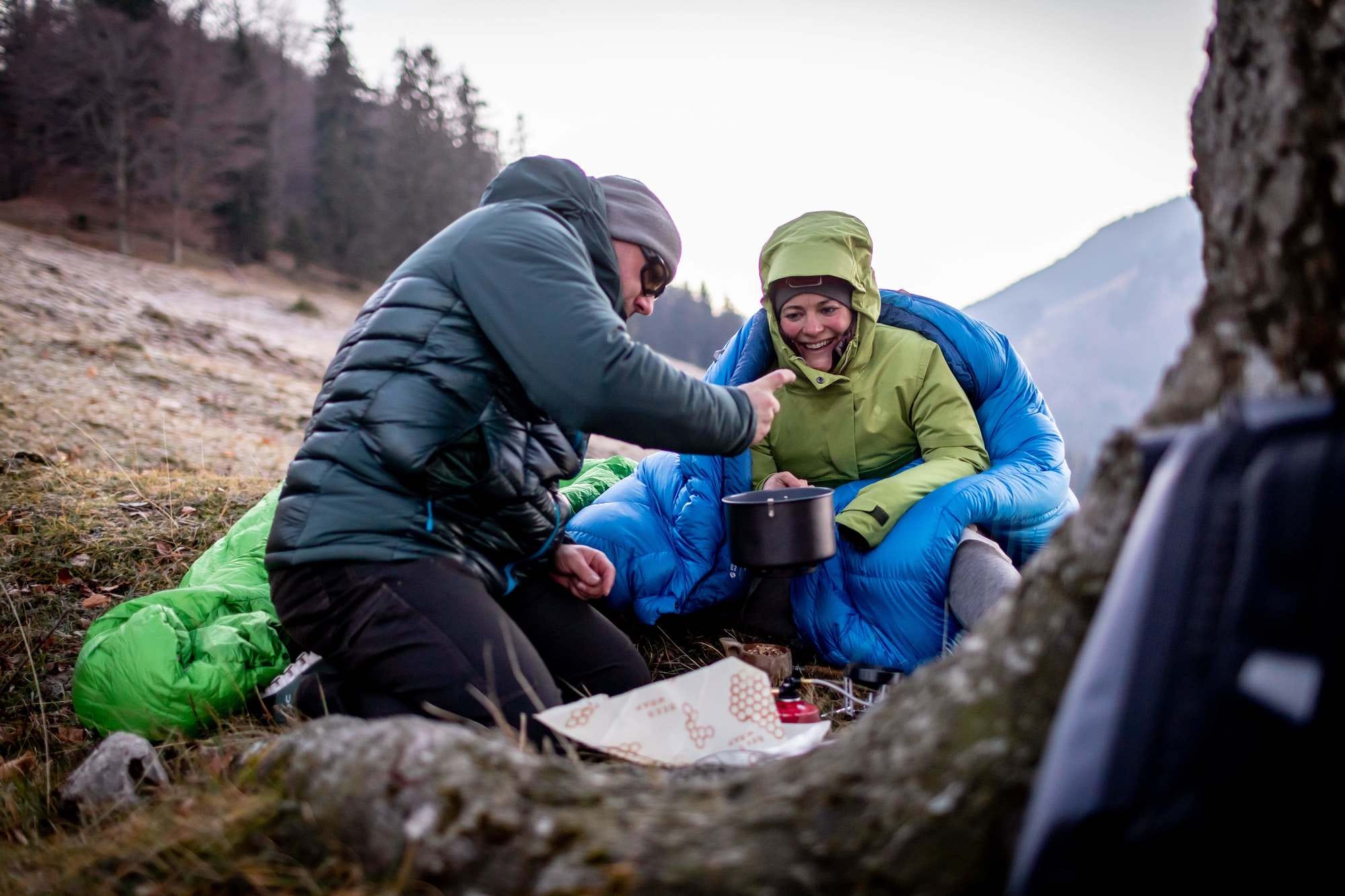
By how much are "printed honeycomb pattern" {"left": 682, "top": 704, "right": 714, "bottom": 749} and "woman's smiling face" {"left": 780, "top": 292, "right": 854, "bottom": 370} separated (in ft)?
6.12

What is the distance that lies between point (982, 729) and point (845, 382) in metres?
2.54

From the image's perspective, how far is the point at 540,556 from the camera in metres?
2.61

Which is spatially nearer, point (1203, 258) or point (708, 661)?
point (1203, 258)

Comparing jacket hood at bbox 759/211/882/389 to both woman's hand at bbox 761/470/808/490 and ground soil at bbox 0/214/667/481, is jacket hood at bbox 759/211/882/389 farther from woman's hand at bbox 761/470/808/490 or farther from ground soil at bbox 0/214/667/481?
ground soil at bbox 0/214/667/481

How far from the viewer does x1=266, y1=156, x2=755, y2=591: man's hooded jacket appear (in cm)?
204

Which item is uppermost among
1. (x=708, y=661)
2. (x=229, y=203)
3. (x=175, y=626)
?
(x=229, y=203)

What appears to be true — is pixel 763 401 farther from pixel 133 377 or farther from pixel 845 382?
pixel 133 377

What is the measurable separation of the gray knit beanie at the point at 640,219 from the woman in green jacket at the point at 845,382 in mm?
954

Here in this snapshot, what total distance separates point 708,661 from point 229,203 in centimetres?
3328

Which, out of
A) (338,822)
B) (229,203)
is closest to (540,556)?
(338,822)

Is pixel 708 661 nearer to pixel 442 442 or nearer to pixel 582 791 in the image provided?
pixel 442 442

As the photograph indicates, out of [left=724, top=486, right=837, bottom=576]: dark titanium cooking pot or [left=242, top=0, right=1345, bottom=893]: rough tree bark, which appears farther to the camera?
[left=724, top=486, right=837, bottom=576]: dark titanium cooking pot

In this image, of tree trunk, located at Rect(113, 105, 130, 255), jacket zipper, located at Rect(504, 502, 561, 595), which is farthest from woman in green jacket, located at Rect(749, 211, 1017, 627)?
tree trunk, located at Rect(113, 105, 130, 255)

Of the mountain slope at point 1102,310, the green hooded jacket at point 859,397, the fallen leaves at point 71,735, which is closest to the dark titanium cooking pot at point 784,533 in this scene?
the green hooded jacket at point 859,397
